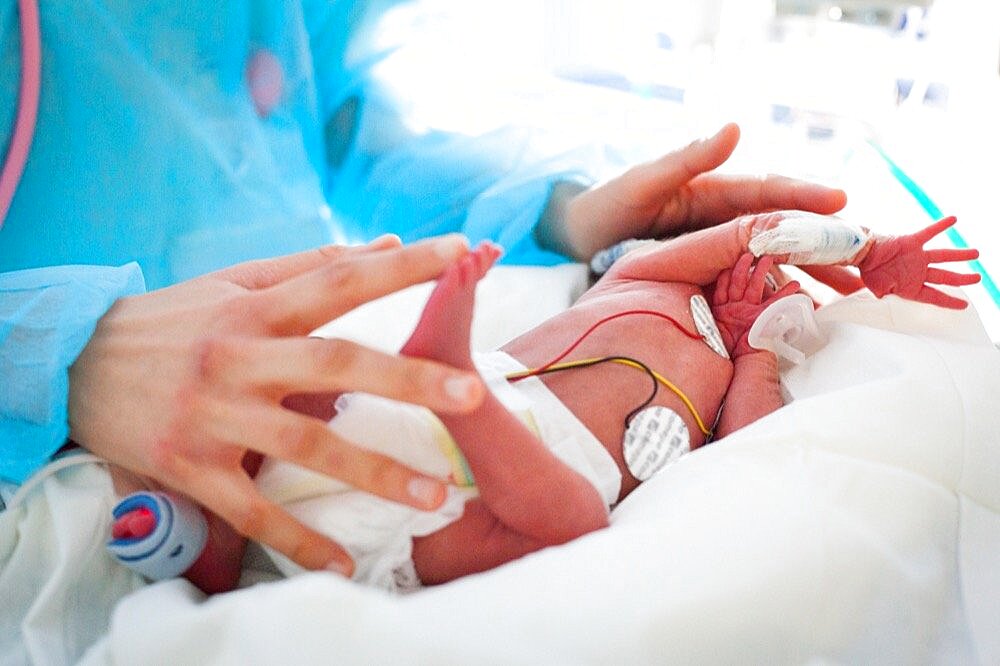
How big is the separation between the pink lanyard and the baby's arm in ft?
2.33

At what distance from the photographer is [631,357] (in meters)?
0.72

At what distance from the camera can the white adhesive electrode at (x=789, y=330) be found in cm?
79

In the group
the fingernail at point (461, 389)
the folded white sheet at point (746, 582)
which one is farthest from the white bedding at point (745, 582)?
the fingernail at point (461, 389)

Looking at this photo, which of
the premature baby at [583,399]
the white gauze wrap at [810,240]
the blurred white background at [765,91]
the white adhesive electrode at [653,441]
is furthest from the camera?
the blurred white background at [765,91]

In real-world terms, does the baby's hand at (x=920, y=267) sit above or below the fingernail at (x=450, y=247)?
below

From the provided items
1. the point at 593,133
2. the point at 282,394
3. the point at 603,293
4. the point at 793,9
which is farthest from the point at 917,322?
the point at 793,9

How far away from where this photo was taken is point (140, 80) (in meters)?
0.84

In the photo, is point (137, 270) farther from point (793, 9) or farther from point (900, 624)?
point (793, 9)

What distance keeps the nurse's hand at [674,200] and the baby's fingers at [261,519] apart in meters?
0.58

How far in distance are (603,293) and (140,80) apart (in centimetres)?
55

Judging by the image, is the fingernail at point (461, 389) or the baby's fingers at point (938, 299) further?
the baby's fingers at point (938, 299)

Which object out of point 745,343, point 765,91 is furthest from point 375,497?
point 765,91

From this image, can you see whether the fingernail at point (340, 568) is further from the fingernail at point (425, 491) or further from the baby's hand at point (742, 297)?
the baby's hand at point (742, 297)

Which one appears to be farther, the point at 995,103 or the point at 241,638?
the point at 995,103
